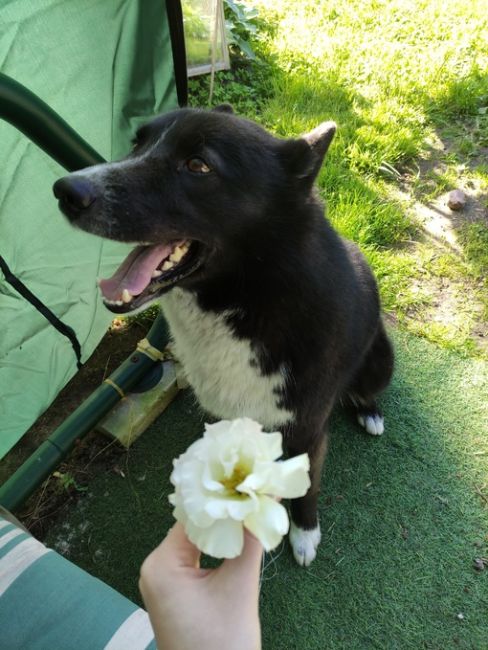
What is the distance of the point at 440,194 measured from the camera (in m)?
3.39

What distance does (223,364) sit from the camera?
167 centimetres

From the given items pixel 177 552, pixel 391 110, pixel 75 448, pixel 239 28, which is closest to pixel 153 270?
pixel 177 552

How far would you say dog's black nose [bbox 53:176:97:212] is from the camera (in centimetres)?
131

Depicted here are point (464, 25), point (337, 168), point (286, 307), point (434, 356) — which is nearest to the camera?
point (286, 307)

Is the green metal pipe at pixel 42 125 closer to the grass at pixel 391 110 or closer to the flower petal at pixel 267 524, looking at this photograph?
the flower petal at pixel 267 524

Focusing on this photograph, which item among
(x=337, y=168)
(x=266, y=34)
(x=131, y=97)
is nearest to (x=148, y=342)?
(x=131, y=97)

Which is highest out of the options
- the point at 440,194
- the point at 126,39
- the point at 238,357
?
the point at 126,39

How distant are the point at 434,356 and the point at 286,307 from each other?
141 centimetres

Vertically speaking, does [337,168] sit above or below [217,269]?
below

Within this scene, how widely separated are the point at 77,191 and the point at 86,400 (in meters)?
1.28

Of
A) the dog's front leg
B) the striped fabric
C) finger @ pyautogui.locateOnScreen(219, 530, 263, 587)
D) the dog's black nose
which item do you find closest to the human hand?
finger @ pyautogui.locateOnScreen(219, 530, 263, 587)

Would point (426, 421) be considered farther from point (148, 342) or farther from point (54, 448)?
point (54, 448)

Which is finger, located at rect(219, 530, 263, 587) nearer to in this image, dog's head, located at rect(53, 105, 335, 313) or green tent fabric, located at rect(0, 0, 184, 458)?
dog's head, located at rect(53, 105, 335, 313)

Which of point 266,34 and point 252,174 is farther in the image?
point 266,34
